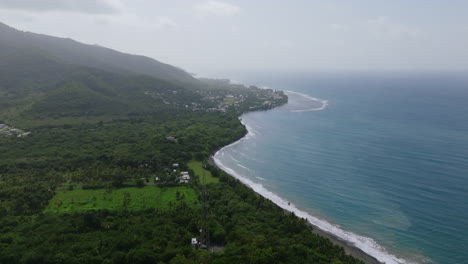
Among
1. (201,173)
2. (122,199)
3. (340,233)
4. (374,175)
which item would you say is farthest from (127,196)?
(374,175)

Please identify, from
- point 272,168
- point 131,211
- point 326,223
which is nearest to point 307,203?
point 326,223

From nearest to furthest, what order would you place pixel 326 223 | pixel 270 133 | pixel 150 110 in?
1. pixel 326 223
2. pixel 270 133
3. pixel 150 110

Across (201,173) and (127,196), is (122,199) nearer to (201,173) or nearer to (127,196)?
(127,196)

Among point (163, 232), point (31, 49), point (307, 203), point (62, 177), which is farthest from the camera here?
point (31, 49)

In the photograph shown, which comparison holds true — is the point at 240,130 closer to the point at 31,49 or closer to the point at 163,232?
the point at 163,232

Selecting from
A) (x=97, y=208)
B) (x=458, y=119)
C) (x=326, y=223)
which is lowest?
(x=97, y=208)

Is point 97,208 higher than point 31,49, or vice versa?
point 31,49

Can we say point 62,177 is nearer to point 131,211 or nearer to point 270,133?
point 131,211

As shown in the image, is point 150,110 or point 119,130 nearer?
point 119,130
